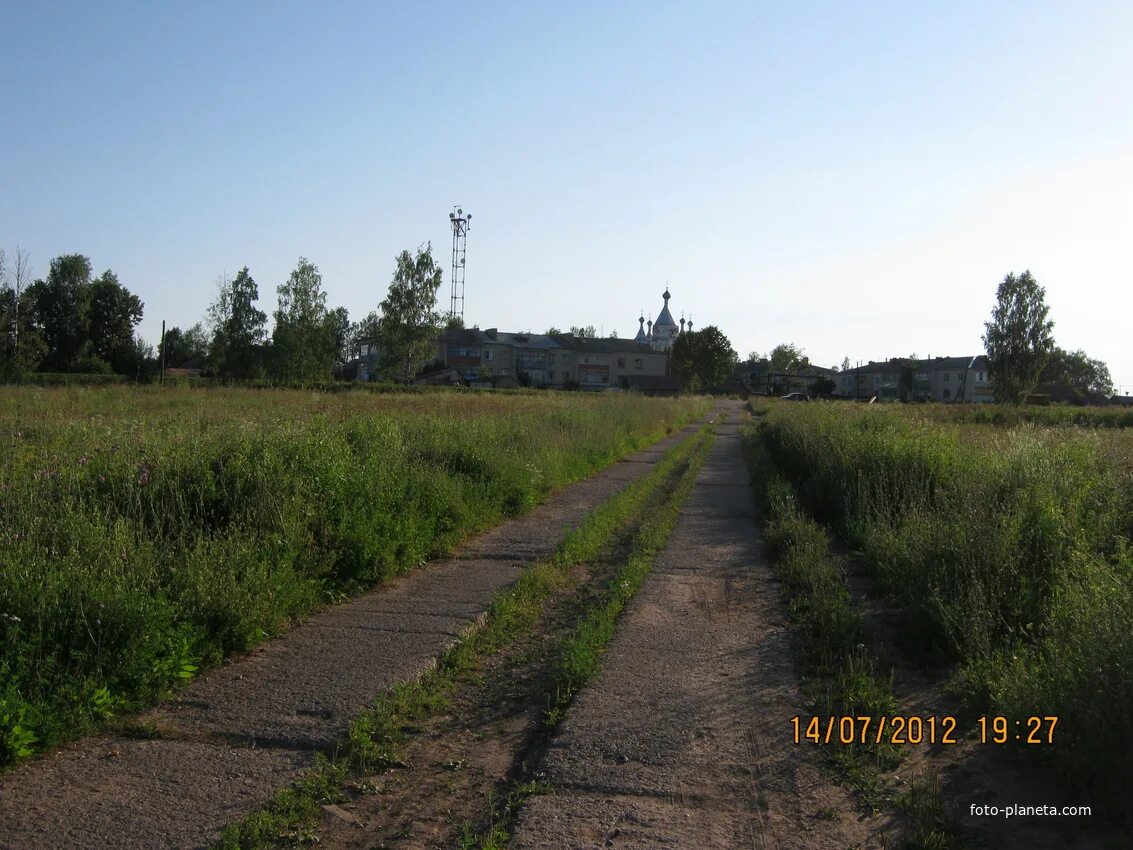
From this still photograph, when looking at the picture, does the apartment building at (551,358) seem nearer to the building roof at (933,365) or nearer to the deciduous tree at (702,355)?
the deciduous tree at (702,355)

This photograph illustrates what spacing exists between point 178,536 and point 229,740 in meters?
2.38

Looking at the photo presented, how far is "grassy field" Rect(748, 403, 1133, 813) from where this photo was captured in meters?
4.06

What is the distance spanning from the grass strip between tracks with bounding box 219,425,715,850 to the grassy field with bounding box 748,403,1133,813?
232cm

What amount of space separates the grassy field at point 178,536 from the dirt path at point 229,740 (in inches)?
9.1

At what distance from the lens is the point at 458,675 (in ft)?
18.7

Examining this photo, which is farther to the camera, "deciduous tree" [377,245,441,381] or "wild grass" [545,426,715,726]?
"deciduous tree" [377,245,441,381]

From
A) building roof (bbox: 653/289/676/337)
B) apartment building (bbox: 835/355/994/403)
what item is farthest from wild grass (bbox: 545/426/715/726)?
building roof (bbox: 653/289/676/337)

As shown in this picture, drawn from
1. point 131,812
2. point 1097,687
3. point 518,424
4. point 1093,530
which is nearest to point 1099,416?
point 518,424

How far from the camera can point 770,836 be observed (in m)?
3.62

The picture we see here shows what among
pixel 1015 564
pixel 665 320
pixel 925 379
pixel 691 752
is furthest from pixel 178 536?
pixel 665 320

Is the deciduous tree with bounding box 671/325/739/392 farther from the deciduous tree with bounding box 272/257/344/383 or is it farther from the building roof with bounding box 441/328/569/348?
the deciduous tree with bounding box 272/257/344/383

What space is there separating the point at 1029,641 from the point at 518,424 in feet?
40.5

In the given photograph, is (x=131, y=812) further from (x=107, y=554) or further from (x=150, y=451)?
(x=150, y=451)

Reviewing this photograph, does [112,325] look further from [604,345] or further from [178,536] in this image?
[178,536]
